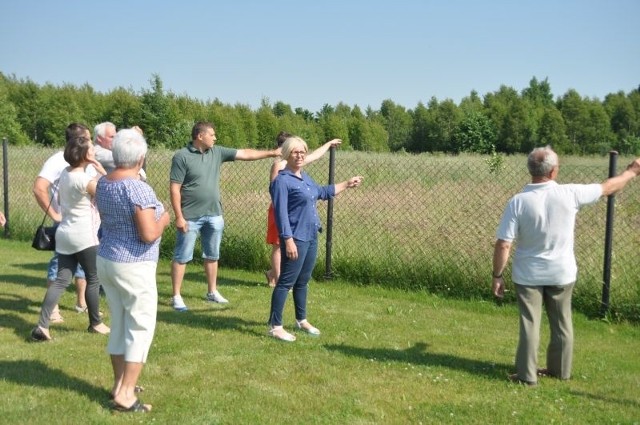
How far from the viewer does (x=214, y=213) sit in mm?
6570

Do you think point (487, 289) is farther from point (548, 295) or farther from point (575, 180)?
point (575, 180)

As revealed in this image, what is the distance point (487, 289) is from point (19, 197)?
9071 mm

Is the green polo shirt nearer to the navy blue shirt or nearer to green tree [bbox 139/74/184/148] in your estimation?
the navy blue shirt

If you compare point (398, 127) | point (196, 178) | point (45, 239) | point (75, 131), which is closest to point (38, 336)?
point (45, 239)

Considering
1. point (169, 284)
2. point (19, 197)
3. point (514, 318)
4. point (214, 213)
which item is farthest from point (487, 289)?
point (19, 197)

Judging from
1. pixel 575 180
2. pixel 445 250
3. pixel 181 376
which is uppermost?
pixel 575 180

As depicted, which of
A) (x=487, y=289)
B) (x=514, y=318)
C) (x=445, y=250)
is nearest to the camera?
(x=514, y=318)

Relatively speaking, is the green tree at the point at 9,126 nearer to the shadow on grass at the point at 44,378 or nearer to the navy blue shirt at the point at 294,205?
the shadow on grass at the point at 44,378

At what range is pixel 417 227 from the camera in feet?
29.3

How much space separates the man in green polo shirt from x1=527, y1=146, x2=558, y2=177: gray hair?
2.60 meters

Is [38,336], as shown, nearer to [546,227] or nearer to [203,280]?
[203,280]

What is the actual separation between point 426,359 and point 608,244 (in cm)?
256

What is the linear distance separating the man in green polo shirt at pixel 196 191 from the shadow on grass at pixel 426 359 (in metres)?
1.97

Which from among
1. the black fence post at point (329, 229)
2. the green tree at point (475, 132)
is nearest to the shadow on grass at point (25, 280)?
the black fence post at point (329, 229)
